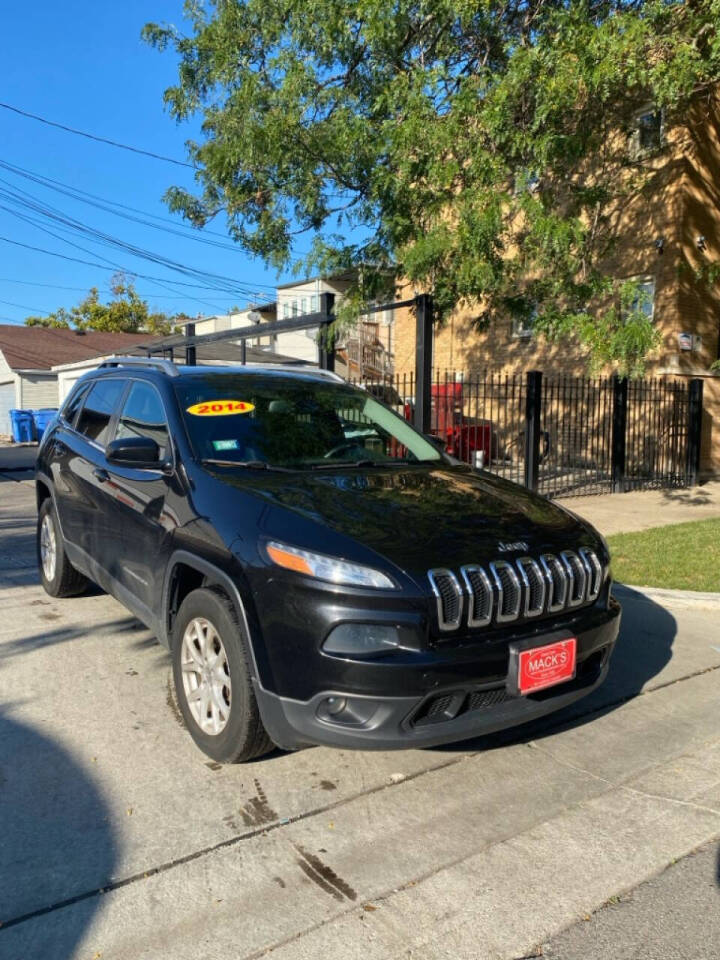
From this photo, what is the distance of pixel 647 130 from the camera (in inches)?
440

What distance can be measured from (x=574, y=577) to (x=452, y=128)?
20.2 ft

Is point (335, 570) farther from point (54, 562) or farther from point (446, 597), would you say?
point (54, 562)

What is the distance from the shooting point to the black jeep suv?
2912 mm

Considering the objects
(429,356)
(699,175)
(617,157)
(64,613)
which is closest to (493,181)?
(429,356)

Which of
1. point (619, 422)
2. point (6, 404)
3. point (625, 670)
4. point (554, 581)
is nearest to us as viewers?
point (554, 581)

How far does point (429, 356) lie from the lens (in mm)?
9375

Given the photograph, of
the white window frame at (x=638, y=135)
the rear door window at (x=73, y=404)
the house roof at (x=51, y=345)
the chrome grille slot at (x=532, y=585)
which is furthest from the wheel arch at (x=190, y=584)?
the house roof at (x=51, y=345)

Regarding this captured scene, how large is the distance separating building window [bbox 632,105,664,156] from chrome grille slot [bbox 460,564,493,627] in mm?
10007

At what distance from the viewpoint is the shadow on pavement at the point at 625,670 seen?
383 centimetres

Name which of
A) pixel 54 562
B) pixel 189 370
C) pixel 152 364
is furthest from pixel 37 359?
pixel 189 370

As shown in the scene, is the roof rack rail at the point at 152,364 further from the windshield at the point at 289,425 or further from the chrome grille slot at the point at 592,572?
the chrome grille slot at the point at 592,572

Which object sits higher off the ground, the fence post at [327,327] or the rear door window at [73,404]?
the fence post at [327,327]

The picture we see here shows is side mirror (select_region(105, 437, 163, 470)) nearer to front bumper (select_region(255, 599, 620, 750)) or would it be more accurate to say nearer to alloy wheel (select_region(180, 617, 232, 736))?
alloy wheel (select_region(180, 617, 232, 736))

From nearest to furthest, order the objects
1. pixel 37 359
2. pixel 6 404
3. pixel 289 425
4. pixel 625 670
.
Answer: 1. pixel 289 425
2. pixel 625 670
3. pixel 37 359
4. pixel 6 404
